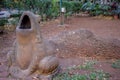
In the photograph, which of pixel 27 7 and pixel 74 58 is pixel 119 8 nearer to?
pixel 27 7

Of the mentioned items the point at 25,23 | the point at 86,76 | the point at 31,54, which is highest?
the point at 25,23

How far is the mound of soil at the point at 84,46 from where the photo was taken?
22.7 ft

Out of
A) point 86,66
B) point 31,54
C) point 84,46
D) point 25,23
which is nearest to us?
point 31,54

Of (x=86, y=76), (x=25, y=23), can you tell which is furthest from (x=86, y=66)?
(x=25, y=23)

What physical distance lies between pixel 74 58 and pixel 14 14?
775 cm

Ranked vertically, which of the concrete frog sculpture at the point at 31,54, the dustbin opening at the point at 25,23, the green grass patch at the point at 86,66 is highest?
the dustbin opening at the point at 25,23

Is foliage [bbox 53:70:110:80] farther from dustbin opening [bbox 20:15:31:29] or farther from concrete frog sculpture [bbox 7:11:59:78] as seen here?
dustbin opening [bbox 20:15:31:29]

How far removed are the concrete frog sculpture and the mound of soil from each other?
79.5 inches

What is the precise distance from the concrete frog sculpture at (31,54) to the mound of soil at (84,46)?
79.5 inches

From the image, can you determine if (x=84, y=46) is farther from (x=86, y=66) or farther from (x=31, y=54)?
(x=31, y=54)

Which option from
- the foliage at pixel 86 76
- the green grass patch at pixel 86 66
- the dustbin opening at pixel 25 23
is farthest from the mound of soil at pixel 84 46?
the dustbin opening at pixel 25 23

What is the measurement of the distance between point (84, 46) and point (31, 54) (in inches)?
112

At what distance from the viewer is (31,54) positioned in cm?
481

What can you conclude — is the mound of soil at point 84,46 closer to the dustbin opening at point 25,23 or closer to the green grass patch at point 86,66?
the green grass patch at point 86,66
